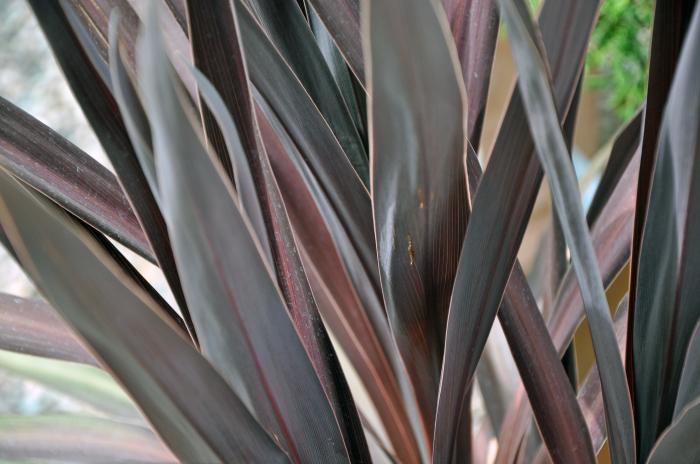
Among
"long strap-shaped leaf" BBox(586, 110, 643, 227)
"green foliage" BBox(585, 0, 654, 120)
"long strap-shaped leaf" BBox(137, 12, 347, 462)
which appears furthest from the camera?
"green foliage" BBox(585, 0, 654, 120)

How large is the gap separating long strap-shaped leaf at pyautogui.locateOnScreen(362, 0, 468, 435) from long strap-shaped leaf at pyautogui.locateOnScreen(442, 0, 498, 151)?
132 millimetres

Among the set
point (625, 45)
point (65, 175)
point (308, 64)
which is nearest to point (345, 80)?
point (308, 64)

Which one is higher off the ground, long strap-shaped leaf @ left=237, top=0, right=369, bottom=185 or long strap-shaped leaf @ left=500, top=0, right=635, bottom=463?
long strap-shaped leaf @ left=237, top=0, right=369, bottom=185

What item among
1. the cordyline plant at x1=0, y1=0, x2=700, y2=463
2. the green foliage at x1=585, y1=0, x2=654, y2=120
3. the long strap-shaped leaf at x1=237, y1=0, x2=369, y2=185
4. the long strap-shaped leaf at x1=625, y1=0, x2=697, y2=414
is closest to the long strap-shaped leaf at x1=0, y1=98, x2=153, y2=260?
the cordyline plant at x1=0, y1=0, x2=700, y2=463

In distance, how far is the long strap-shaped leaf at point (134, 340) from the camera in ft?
0.54

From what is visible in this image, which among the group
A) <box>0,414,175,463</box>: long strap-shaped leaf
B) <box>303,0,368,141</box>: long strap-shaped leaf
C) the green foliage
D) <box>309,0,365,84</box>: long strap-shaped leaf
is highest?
the green foliage

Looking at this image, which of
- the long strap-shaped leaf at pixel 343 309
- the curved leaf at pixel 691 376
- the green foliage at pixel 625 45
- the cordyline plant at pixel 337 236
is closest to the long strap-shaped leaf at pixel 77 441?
the cordyline plant at pixel 337 236

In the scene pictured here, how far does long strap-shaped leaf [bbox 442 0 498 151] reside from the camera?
13.5 inches

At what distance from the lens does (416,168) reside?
214 millimetres

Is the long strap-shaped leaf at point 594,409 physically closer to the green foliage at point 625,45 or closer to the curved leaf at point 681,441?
the curved leaf at point 681,441

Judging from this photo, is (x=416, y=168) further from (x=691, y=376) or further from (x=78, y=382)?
(x=78, y=382)

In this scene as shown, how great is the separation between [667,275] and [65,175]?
0.25 m

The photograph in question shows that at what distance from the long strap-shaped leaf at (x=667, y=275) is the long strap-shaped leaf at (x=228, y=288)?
121 millimetres

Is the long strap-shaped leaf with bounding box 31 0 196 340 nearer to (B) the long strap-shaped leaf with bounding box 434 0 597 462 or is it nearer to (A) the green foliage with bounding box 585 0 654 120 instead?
(B) the long strap-shaped leaf with bounding box 434 0 597 462
